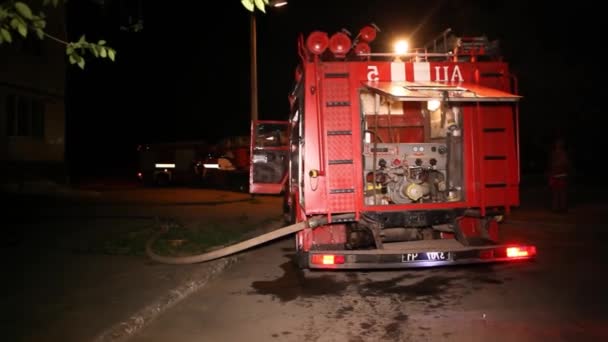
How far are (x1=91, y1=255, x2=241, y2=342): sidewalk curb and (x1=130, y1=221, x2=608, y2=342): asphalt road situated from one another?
116 mm

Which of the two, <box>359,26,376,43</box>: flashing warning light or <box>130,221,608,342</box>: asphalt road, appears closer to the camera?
<box>130,221,608,342</box>: asphalt road

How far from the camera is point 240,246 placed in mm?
7797

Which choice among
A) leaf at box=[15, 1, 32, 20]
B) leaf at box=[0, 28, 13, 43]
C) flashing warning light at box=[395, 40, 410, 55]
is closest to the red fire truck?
flashing warning light at box=[395, 40, 410, 55]

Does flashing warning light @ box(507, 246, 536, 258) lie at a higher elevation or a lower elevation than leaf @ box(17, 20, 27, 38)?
lower

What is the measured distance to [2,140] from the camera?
2023cm

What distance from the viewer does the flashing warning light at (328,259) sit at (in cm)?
642

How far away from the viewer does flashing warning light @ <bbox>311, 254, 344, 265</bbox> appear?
6.42m

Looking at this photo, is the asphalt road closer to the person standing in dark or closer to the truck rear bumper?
the truck rear bumper

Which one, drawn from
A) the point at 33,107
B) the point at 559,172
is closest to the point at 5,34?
the point at 559,172

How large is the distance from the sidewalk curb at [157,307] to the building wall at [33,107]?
15479mm

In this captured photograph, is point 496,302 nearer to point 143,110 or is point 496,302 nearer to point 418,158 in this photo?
point 418,158

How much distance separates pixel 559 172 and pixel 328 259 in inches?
356

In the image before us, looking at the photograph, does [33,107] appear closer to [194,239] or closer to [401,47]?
[194,239]

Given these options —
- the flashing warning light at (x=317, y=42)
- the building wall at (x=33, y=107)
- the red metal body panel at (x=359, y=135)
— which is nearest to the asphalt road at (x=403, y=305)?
the red metal body panel at (x=359, y=135)
